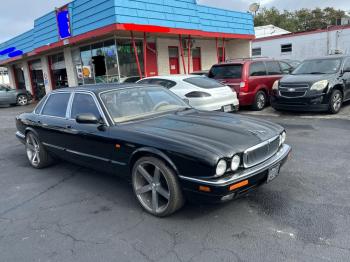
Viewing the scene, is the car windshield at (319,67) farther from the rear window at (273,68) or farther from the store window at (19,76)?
the store window at (19,76)

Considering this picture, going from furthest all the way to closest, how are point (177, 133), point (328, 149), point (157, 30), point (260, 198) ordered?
point (157, 30) < point (328, 149) < point (260, 198) < point (177, 133)

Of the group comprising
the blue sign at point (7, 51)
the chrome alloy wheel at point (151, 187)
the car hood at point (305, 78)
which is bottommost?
the chrome alloy wheel at point (151, 187)

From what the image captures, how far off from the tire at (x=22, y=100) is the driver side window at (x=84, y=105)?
17.4m

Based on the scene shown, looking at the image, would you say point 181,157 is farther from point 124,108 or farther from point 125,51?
point 125,51

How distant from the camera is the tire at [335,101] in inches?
338

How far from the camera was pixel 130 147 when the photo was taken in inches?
144

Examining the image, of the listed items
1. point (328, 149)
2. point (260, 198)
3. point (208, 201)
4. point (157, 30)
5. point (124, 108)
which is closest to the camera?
point (208, 201)

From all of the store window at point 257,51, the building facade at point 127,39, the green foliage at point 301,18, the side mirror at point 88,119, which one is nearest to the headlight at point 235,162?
the side mirror at point 88,119

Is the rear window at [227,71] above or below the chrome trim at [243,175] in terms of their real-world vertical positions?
above

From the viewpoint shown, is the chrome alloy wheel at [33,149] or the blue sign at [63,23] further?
the blue sign at [63,23]

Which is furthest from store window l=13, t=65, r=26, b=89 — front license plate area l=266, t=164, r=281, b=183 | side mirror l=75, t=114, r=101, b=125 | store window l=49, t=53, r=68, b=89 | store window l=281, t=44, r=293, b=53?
front license plate area l=266, t=164, r=281, b=183

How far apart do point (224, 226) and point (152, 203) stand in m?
0.87

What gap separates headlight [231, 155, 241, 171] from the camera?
10.1 ft

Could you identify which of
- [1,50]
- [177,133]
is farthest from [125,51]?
[1,50]
